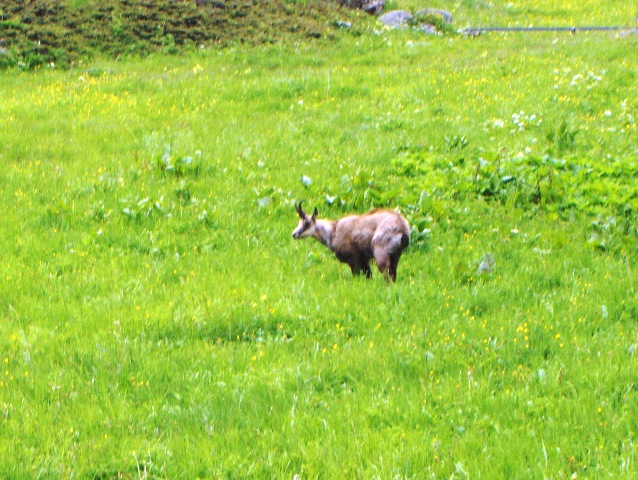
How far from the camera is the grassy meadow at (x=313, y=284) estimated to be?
6.28m

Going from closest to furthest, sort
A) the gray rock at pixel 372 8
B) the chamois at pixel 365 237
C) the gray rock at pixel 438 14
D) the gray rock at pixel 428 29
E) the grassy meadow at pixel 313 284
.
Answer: the grassy meadow at pixel 313 284
the chamois at pixel 365 237
the gray rock at pixel 428 29
the gray rock at pixel 438 14
the gray rock at pixel 372 8

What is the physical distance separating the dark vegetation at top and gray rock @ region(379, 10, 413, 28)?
219cm

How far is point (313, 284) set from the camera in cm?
971

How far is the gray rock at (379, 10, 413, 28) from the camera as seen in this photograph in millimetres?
29256

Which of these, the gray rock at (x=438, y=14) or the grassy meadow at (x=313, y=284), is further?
the gray rock at (x=438, y=14)

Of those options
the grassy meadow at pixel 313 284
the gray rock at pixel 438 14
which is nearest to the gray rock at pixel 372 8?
the gray rock at pixel 438 14

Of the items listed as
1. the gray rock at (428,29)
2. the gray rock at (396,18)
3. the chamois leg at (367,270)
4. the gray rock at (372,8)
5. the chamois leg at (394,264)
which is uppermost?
the gray rock at (372,8)

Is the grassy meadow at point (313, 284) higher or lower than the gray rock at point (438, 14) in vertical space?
lower

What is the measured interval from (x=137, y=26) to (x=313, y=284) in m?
18.0

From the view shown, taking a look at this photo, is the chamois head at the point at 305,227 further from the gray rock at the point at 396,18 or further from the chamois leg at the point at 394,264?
the gray rock at the point at 396,18

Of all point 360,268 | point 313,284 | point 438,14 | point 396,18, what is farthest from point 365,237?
point 438,14

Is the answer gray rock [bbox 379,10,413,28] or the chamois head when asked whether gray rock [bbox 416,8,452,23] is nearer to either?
gray rock [bbox 379,10,413,28]

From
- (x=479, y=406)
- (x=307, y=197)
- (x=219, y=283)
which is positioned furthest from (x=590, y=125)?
(x=479, y=406)

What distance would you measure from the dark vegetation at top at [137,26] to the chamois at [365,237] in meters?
14.9
